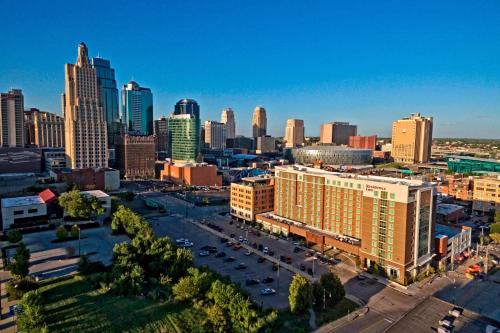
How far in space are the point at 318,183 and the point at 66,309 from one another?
41.4m

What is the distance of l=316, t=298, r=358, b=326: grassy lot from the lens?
33972 mm

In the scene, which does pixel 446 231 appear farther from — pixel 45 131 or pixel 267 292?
pixel 45 131

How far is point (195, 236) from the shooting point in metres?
64.1

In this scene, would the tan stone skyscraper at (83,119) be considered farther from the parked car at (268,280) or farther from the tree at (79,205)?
the parked car at (268,280)

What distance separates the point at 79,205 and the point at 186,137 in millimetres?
98364

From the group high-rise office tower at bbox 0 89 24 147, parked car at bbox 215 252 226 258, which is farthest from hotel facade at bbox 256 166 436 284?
high-rise office tower at bbox 0 89 24 147

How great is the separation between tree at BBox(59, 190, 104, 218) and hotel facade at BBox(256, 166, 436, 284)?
39113mm

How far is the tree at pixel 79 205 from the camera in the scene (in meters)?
68.2

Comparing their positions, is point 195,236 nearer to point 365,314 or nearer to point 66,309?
point 66,309

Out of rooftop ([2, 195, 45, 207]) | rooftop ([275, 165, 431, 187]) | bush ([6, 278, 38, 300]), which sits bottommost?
bush ([6, 278, 38, 300])

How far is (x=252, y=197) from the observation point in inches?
2783

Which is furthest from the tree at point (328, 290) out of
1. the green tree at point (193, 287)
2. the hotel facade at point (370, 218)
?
the hotel facade at point (370, 218)

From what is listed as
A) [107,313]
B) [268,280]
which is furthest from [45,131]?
[268,280]

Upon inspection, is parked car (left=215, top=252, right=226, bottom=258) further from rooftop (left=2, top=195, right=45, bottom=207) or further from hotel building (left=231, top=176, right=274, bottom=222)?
rooftop (left=2, top=195, right=45, bottom=207)
